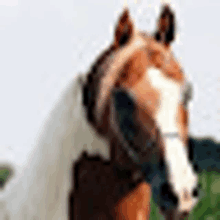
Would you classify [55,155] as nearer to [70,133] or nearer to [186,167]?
[70,133]

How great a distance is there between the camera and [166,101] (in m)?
0.72

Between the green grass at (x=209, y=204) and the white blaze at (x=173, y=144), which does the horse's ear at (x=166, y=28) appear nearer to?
the white blaze at (x=173, y=144)

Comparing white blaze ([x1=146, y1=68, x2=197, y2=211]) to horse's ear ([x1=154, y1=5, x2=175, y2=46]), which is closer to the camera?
white blaze ([x1=146, y1=68, x2=197, y2=211])

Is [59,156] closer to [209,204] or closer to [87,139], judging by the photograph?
[87,139]

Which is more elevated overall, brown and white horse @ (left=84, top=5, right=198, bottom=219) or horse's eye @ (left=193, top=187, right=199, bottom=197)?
brown and white horse @ (left=84, top=5, right=198, bottom=219)

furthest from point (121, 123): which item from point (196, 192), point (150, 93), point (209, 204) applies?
point (209, 204)

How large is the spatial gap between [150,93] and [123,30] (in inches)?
8.4

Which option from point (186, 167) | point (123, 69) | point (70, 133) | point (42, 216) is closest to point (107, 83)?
point (123, 69)

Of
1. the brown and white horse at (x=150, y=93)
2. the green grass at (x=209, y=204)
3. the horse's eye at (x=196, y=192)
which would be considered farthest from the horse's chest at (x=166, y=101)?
→ the green grass at (x=209, y=204)

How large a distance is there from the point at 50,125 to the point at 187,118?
1.24 ft

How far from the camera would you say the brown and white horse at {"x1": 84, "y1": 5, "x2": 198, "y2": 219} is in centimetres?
68

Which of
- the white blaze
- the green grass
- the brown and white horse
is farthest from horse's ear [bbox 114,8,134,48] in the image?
the green grass

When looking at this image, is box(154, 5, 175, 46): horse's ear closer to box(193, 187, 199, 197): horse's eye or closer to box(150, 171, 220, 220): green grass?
box(193, 187, 199, 197): horse's eye

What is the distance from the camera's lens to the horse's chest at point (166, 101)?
0.71m
